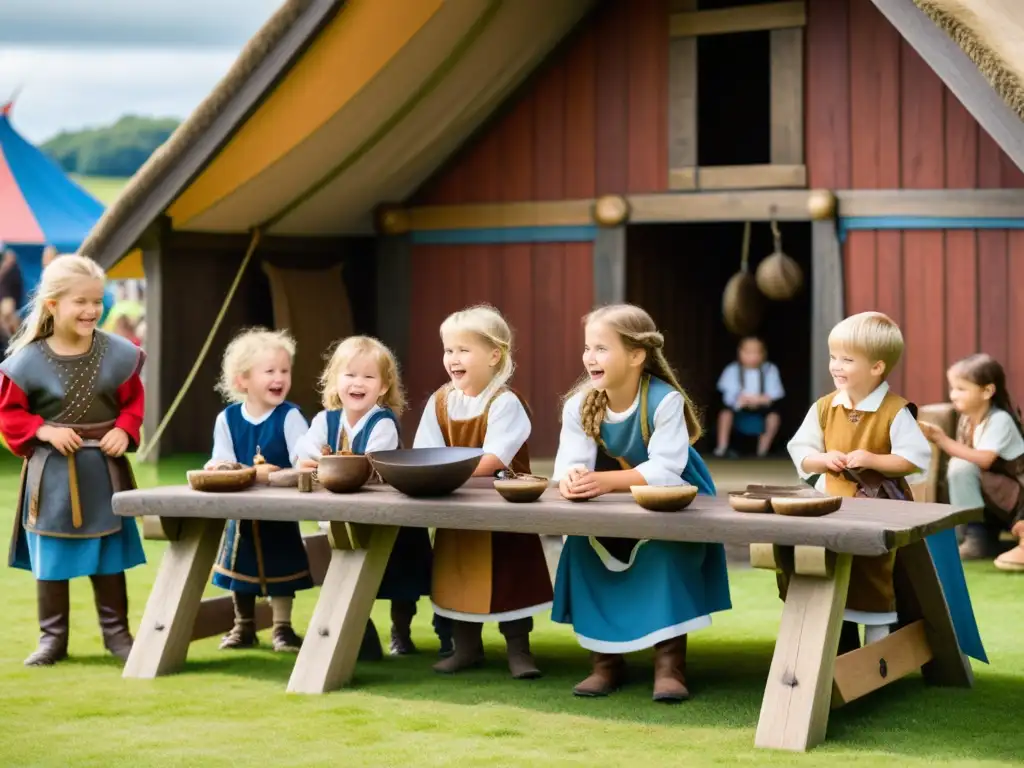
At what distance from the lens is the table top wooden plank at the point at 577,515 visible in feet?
12.6

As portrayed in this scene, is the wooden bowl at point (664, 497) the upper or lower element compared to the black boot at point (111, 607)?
upper

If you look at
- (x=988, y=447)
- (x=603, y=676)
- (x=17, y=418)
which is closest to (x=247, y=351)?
(x=17, y=418)

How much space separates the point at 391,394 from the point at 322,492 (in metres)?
0.59

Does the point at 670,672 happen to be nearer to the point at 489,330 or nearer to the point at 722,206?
the point at 489,330

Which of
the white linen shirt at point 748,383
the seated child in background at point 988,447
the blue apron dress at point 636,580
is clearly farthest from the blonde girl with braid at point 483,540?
the white linen shirt at point 748,383

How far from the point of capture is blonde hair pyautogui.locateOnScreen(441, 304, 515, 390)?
482cm

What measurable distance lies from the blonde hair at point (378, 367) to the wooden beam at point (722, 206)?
3.96m

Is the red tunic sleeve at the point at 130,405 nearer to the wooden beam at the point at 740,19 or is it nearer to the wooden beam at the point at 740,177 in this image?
the wooden beam at the point at 740,177

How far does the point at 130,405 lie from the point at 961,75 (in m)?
3.69

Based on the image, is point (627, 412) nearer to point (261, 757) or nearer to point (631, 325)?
point (631, 325)

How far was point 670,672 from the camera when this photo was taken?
4.38 metres

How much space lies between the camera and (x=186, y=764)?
3.67m

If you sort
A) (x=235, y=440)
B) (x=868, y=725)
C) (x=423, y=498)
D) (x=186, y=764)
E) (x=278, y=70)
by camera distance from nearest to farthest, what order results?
(x=186, y=764) → (x=868, y=725) → (x=423, y=498) → (x=235, y=440) → (x=278, y=70)

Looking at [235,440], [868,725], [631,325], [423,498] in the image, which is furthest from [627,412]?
[235,440]
